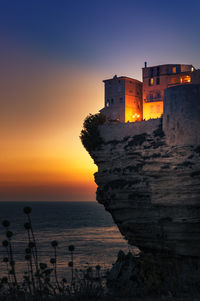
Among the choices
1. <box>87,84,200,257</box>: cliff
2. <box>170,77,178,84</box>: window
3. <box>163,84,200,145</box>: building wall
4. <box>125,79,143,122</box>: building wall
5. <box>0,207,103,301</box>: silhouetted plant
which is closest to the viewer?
<box>0,207,103,301</box>: silhouetted plant

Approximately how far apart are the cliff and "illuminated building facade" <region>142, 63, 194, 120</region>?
1994 cm

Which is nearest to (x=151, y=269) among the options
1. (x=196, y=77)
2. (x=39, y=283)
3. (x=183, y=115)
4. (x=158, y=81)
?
(x=183, y=115)

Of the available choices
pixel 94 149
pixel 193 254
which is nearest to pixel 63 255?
pixel 94 149

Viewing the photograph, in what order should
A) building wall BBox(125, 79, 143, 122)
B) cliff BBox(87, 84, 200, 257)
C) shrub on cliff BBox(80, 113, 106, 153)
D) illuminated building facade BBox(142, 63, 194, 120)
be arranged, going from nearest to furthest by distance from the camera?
cliff BBox(87, 84, 200, 257), shrub on cliff BBox(80, 113, 106, 153), illuminated building facade BBox(142, 63, 194, 120), building wall BBox(125, 79, 143, 122)

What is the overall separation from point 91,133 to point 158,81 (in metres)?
23.6

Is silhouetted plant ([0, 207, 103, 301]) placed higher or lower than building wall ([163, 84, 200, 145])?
lower

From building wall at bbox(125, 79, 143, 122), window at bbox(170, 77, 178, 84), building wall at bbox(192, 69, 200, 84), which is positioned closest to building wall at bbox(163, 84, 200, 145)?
building wall at bbox(192, 69, 200, 84)

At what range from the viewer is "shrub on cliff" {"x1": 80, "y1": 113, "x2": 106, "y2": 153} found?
38.8 meters

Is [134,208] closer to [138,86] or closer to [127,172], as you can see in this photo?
[127,172]

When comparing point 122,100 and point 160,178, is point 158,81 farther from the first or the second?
point 160,178

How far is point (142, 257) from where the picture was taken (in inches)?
1230

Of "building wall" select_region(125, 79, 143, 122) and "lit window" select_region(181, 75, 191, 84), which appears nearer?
"lit window" select_region(181, 75, 191, 84)

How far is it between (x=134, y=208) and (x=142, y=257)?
4762 millimetres

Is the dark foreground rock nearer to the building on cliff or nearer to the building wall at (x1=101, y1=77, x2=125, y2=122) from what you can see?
the building on cliff
